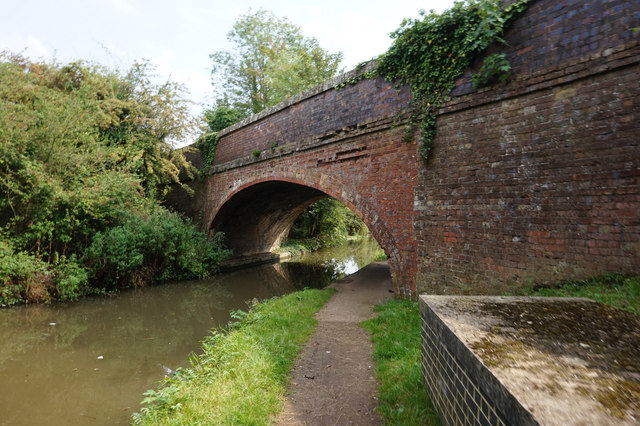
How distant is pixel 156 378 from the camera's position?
419 cm

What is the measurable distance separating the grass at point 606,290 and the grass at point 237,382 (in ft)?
10.1

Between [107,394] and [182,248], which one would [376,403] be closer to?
[107,394]

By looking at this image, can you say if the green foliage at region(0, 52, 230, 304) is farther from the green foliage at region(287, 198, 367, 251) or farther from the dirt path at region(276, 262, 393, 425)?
the green foliage at region(287, 198, 367, 251)

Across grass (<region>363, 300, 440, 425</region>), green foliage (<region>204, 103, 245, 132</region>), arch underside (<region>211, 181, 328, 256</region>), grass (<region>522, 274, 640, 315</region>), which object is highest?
green foliage (<region>204, 103, 245, 132</region>)

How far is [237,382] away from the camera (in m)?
3.18

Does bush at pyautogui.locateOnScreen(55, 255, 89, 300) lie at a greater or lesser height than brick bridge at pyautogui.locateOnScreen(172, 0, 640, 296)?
lesser

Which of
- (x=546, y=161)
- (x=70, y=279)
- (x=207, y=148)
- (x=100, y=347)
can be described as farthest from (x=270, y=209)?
(x=546, y=161)

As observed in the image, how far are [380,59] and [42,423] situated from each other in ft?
23.4

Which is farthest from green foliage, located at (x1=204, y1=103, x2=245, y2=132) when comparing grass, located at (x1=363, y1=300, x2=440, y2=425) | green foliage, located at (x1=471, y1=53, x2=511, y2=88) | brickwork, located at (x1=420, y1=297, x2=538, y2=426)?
brickwork, located at (x1=420, y1=297, x2=538, y2=426)

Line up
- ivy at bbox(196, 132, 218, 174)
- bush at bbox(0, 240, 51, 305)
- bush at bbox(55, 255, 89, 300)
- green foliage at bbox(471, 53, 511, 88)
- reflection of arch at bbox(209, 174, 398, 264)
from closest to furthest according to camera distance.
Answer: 1. green foliage at bbox(471, 53, 511, 88)
2. bush at bbox(0, 240, 51, 305)
3. reflection of arch at bbox(209, 174, 398, 264)
4. bush at bbox(55, 255, 89, 300)
5. ivy at bbox(196, 132, 218, 174)

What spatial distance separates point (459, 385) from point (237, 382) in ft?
7.39

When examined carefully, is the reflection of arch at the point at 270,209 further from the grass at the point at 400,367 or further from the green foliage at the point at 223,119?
the green foliage at the point at 223,119

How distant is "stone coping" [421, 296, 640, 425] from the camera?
118 cm

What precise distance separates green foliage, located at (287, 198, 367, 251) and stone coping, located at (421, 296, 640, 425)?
15787 mm
